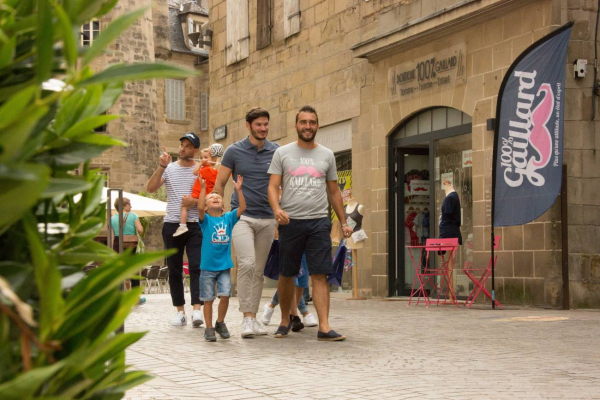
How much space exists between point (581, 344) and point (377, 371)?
7.63 ft

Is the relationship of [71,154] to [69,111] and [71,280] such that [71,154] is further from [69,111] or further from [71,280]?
[71,280]

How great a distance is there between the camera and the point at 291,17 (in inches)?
752

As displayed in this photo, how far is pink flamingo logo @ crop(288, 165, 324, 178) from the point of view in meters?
8.14

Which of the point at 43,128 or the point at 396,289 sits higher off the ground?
the point at 43,128

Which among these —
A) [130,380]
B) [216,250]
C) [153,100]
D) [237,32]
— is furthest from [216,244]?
[153,100]

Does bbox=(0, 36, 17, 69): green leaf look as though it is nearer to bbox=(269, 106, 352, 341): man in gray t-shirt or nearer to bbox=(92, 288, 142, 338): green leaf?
bbox=(92, 288, 142, 338): green leaf

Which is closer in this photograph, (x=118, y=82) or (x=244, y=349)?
(x=118, y=82)

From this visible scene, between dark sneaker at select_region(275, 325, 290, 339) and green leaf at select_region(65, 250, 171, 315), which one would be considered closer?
green leaf at select_region(65, 250, 171, 315)

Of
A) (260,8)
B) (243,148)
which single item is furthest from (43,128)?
(260,8)

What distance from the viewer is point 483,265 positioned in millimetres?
13398

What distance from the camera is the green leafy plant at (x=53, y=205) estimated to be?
3.88 ft

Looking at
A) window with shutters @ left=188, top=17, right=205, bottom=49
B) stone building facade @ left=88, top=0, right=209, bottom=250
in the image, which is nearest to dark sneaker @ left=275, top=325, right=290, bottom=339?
stone building facade @ left=88, top=0, right=209, bottom=250

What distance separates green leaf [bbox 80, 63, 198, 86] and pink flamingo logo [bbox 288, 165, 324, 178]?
6.83 metres

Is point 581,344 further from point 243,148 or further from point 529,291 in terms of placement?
point 529,291
